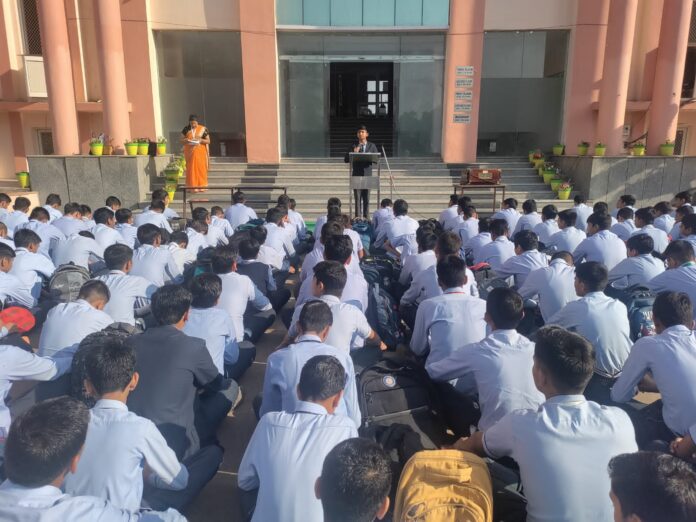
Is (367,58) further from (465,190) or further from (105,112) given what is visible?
(105,112)

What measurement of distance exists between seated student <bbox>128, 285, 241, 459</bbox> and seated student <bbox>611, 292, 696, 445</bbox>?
7.87ft

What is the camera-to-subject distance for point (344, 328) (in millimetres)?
3385

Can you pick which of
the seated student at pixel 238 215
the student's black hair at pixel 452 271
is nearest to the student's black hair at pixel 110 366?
the student's black hair at pixel 452 271

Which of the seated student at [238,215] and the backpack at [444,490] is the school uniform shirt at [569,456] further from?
the seated student at [238,215]

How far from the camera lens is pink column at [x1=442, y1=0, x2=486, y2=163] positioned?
12531 mm

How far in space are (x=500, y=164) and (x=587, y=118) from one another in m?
2.34

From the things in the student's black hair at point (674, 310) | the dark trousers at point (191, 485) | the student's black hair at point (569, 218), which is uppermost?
the student's black hair at point (674, 310)

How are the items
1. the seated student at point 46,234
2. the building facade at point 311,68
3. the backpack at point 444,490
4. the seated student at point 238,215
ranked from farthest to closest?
Answer: the building facade at point 311,68 → the seated student at point 238,215 → the seated student at point 46,234 → the backpack at point 444,490

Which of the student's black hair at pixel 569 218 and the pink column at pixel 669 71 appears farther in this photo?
the pink column at pixel 669 71

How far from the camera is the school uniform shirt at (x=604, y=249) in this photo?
542cm

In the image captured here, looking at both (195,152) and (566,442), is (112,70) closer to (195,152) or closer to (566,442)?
(195,152)

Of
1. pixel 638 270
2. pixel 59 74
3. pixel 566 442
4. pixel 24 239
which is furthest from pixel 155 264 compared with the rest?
pixel 59 74

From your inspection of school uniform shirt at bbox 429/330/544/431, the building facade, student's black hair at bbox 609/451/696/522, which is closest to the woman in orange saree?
the building facade

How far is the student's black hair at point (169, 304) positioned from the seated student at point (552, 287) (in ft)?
9.52
